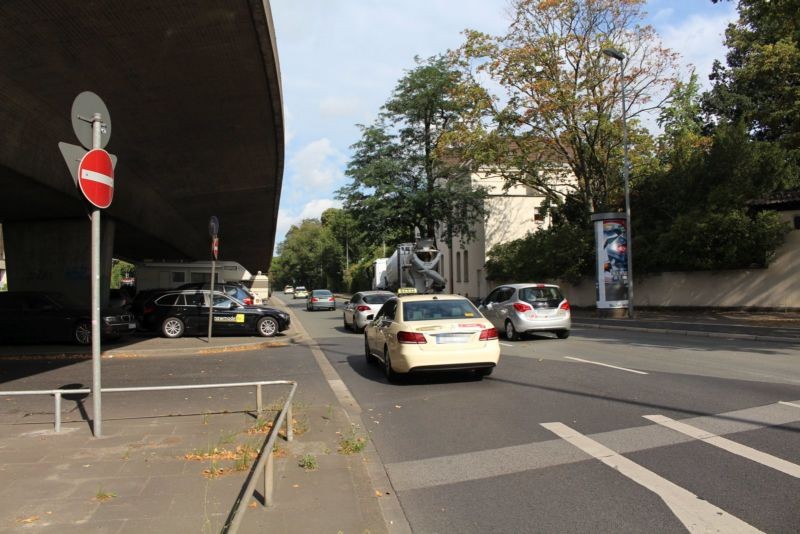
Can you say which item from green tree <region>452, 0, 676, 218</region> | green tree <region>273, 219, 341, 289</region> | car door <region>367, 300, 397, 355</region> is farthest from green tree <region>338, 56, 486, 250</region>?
green tree <region>273, 219, 341, 289</region>

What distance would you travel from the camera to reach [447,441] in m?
6.39

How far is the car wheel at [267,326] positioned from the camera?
19.2 metres

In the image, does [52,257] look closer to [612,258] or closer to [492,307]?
[492,307]

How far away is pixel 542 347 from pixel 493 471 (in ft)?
32.9

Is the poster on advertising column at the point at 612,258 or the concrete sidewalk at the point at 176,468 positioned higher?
the poster on advertising column at the point at 612,258

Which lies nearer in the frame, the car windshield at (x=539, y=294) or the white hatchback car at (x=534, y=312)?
the white hatchback car at (x=534, y=312)

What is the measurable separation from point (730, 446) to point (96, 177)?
660cm

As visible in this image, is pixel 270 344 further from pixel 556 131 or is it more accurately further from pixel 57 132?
pixel 556 131

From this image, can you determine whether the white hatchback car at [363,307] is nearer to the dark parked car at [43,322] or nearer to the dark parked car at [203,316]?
the dark parked car at [203,316]

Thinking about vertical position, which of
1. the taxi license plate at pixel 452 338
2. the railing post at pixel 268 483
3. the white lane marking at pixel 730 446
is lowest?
the white lane marking at pixel 730 446

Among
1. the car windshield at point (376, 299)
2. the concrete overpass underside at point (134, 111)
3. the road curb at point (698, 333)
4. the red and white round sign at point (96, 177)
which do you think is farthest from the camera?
the car windshield at point (376, 299)

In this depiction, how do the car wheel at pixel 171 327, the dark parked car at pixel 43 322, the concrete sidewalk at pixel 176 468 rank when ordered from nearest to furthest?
the concrete sidewalk at pixel 176 468
the dark parked car at pixel 43 322
the car wheel at pixel 171 327

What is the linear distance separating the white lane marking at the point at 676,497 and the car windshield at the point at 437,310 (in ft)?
13.5

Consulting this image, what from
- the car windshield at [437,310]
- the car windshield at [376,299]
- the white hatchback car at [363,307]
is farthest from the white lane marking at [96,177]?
the car windshield at [376,299]
